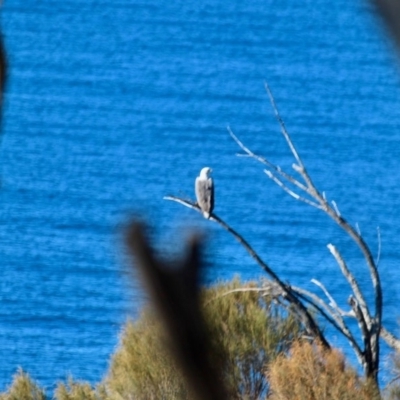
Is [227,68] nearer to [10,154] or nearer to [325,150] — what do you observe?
[325,150]

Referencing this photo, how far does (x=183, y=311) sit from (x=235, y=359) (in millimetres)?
5900

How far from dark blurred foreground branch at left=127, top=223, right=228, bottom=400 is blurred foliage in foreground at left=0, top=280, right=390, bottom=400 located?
17.1 ft

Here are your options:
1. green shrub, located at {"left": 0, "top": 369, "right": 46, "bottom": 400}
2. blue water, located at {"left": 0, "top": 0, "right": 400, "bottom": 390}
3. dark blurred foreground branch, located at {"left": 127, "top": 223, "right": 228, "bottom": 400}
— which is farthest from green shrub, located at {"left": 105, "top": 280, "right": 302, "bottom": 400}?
dark blurred foreground branch, located at {"left": 127, "top": 223, "right": 228, "bottom": 400}

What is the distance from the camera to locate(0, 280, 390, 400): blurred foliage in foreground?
6051 millimetres

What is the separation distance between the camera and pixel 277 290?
616cm

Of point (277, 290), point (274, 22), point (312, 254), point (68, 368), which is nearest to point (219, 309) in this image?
point (277, 290)

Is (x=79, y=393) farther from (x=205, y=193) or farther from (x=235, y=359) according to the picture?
(x=205, y=193)

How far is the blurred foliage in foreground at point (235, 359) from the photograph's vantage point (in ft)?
19.9

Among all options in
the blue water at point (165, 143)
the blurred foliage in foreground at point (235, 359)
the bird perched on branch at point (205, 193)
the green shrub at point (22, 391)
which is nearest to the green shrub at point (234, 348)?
the blurred foliage in foreground at point (235, 359)

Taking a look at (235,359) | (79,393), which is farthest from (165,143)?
(235,359)

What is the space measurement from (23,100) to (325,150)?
3489 mm

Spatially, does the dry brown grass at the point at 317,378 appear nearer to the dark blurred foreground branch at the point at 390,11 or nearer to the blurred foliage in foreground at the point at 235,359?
the blurred foliage in foreground at the point at 235,359

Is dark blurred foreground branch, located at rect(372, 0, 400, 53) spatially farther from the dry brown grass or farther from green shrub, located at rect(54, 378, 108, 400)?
green shrub, located at rect(54, 378, 108, 400)

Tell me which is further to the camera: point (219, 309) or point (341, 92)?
point (341, 92)
